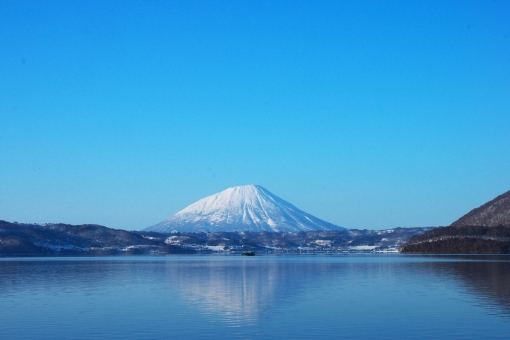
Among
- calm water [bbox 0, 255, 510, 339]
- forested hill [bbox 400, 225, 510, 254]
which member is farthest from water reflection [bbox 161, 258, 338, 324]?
forested hill [bbox 400, 225, 510, 254]

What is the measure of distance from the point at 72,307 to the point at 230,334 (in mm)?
13313

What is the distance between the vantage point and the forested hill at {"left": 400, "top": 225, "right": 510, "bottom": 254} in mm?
163250

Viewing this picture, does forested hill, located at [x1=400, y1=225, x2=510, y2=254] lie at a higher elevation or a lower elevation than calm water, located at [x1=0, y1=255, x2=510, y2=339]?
higher

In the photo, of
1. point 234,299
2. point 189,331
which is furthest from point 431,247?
point 189,331

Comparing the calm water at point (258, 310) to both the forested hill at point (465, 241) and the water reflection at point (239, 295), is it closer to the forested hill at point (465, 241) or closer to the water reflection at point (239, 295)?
the water reflection at point (239, 295)

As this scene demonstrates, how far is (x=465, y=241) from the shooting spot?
176 meters

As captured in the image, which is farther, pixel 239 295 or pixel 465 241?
pixel 465 241

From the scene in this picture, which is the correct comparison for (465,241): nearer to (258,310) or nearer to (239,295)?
(239,295)

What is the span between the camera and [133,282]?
56000mm

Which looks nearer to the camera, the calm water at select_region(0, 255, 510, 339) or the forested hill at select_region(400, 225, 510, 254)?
the calm water at select_region(0, 255, 510, 339)

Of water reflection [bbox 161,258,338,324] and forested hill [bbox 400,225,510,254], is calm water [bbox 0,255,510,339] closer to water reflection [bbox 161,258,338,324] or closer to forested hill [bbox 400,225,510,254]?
water reflection [bbox 161,258,338,324]

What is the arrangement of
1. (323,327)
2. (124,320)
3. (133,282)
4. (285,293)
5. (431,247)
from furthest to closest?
(431,247) → (133,282) → (285,293) → (124,320) → (323,327)

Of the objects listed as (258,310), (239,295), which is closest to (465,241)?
(239,295)

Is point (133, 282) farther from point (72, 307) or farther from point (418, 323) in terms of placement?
point (418, 323)
